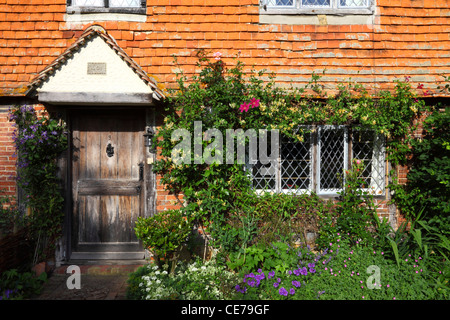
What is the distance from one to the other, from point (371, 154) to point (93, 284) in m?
5.09

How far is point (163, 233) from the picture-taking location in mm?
4160

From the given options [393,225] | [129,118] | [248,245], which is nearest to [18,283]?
[129,118]

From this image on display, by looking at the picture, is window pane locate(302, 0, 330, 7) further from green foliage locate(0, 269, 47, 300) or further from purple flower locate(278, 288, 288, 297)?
green foliage locate(0, 269, 47, 300)

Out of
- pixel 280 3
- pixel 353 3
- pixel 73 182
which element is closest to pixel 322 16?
pixel 353 3

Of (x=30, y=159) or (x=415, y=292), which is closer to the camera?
(x=415, y=292)

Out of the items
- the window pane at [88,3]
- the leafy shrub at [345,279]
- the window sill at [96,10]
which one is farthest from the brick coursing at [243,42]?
the leafy shrub at [345,279]

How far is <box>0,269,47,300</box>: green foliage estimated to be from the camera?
3.85 metres

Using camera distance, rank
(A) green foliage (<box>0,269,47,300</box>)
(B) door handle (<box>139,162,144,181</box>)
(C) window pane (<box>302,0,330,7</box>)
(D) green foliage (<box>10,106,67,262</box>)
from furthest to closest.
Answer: (C) window pane (<box>302,0,330,7</box>) < (B) door handle (<box>139,162,144,181</box>) < (D) green foliage (<box>10,106,67,262</box>) < (A) green foliage (<box>0,269,47,300</box>)

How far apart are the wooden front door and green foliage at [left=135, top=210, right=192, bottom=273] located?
0.98 m

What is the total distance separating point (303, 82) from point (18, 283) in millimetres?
5238

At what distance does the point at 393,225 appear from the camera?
17.3 ft

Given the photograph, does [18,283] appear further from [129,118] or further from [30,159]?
[129,118]

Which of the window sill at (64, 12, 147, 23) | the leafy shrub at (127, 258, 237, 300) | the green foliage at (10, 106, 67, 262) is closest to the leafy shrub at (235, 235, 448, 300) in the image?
the leafy shrub at (127, 258, 237, 300)

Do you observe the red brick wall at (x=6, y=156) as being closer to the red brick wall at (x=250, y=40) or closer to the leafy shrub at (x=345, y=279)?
the red brick wall at (x=250, y=40)
